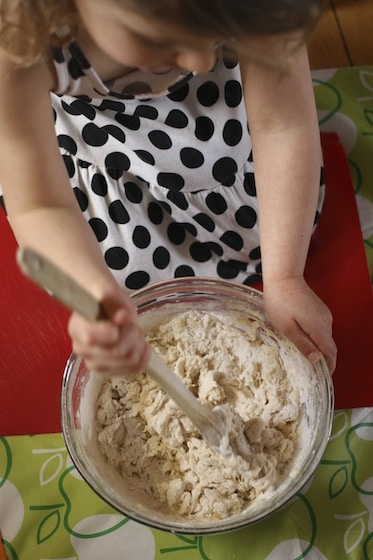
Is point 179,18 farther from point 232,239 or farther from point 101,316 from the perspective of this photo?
point 232,239

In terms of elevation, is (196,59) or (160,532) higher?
(196,59)

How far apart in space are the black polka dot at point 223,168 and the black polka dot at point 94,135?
13 cm

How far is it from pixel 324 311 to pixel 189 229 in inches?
7.6

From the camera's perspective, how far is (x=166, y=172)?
0.86 meters

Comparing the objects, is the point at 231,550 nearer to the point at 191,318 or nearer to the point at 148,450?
the point at 148,450

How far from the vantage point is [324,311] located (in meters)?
0.84

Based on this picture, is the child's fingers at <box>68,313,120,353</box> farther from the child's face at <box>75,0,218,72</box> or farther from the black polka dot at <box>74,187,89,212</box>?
the black polka dot at <box>74,187,89,212</box>

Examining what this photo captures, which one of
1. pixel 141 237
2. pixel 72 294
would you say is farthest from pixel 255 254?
pixel 72 294

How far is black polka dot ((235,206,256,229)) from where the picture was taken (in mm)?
918

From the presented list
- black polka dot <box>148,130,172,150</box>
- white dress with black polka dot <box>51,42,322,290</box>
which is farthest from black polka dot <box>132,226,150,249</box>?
black polka dot <box>148,130,172,150</box>

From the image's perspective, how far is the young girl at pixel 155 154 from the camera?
574mm

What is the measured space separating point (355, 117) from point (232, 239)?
30cm

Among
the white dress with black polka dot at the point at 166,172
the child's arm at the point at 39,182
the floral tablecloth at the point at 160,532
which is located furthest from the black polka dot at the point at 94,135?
the floral tablecloth at the point at 160,532

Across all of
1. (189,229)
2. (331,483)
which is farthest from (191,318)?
(331,483)
